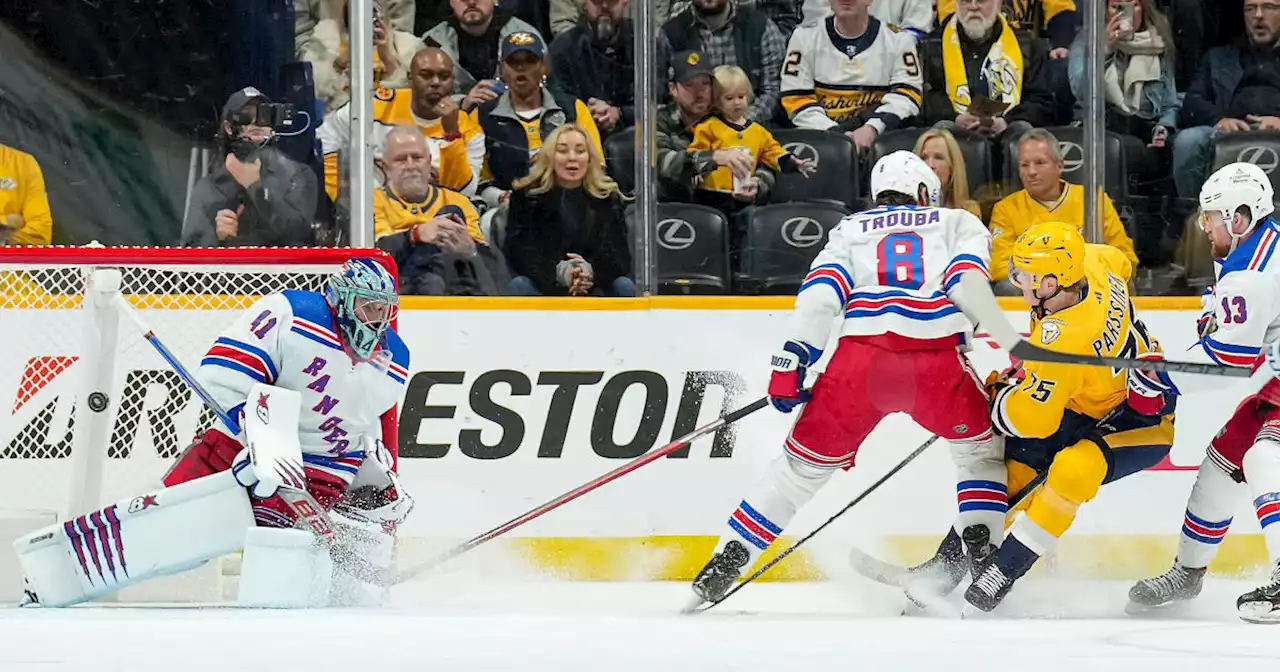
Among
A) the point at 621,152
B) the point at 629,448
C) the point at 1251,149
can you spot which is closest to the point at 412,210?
the point at 621,152

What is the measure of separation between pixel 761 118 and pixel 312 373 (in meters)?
1.87

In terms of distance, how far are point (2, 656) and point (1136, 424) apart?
8.93ft

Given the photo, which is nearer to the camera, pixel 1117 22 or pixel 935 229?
pixel 935 229

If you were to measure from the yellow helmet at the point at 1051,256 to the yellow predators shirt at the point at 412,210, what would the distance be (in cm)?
186

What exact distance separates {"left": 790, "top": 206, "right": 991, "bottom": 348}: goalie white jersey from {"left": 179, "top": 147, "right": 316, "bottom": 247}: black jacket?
1.73m

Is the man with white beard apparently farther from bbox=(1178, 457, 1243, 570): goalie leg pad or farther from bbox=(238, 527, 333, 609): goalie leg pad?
bbox=(238, 527, 333, 609): goalie leg pad

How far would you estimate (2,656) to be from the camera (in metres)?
2.77

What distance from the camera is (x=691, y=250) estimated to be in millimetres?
5301

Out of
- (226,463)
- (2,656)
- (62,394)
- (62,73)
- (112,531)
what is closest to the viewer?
(2,656)

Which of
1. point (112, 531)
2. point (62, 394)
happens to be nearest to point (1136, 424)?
point (112, 531)

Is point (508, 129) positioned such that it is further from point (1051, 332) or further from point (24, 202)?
point (1051, 332)

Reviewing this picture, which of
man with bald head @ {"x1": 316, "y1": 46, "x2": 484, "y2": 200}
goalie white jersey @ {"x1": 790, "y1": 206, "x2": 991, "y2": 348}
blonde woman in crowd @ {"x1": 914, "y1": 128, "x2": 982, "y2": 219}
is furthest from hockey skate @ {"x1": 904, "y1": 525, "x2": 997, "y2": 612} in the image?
man with bald head @ {"x1": 316, "y1": 46, "x2": 484, "y2": 200}

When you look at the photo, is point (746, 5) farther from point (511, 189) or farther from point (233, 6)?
point (233, 6)

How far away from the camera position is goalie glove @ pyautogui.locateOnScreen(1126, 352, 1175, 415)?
4.11 m
